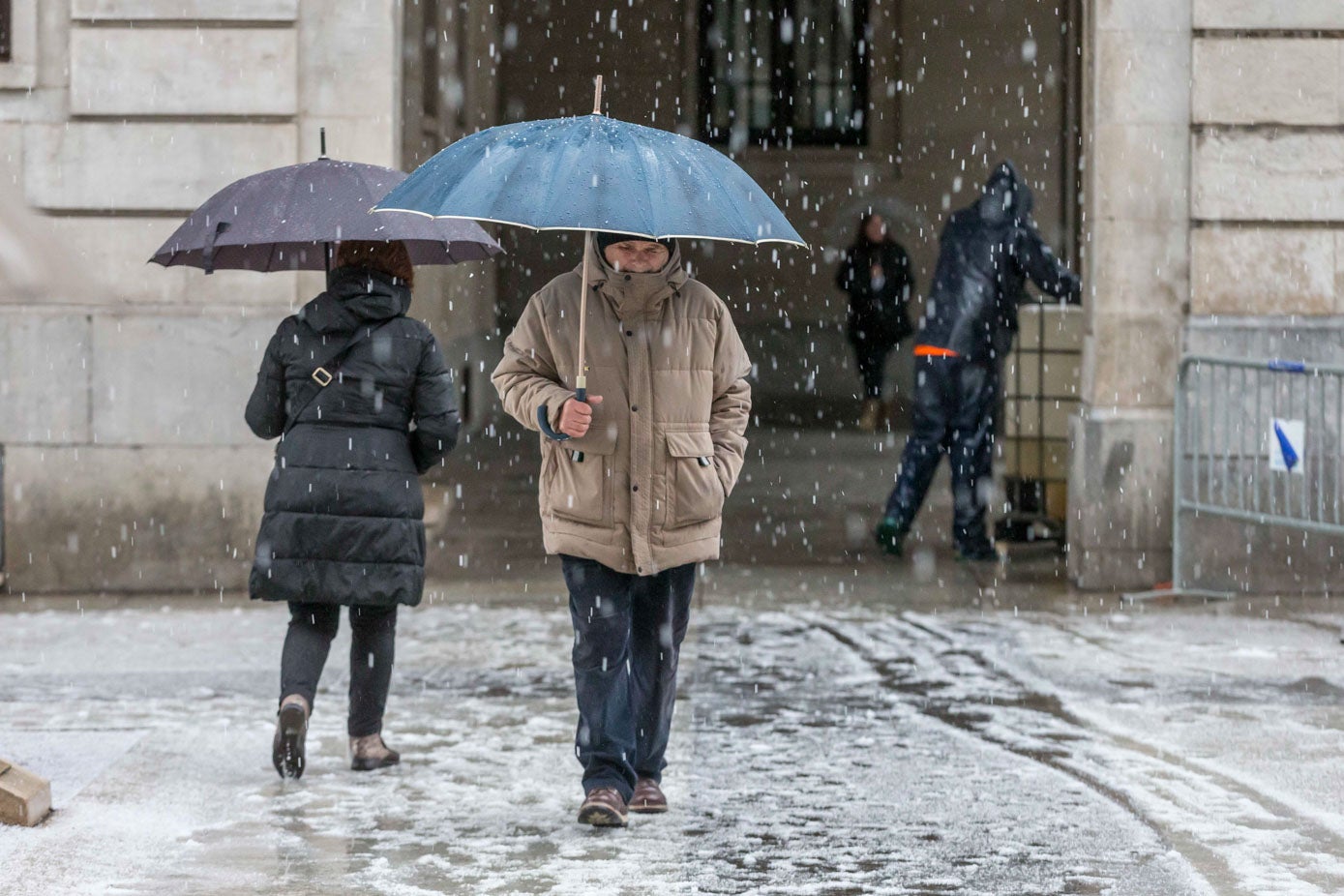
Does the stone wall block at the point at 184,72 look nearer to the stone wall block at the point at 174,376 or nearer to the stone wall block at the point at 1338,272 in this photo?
the stone wall block at the point at 174,376

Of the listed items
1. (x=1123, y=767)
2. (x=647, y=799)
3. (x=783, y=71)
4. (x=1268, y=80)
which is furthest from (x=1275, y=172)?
(x=783, y=71)

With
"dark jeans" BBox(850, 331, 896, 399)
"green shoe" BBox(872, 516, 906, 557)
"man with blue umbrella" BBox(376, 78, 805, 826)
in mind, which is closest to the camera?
Answer: "man with blue umbrella" BBox(376, 78, 805, 826)

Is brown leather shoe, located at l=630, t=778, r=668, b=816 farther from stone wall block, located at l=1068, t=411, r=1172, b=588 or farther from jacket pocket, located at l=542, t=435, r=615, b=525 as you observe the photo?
stone wall block, located at l=1068, t=411, r=1172, b=588

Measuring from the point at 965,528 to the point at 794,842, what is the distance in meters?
5.29

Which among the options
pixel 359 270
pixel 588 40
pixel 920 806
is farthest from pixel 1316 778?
pixel 588 40

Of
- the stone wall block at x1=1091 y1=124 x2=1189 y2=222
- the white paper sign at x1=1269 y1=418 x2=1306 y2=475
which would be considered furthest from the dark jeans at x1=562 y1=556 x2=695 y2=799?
the stone wall block at x1=1091 y1=124 x2=1189 y2=222

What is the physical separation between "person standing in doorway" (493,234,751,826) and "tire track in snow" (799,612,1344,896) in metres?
1.49

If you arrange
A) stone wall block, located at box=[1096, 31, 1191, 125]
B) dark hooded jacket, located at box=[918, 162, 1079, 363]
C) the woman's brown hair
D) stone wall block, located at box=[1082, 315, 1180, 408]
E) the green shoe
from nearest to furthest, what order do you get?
1. the woman's brown hair
2. stone wall block, located at box=[1096, 31, 1191, 125]
3. stone wall block, located at box=[1082, 315, 1180, 408]
4. dark hooded jacket, located at box=[918, 162, 1079, 363]
5. the green shoe

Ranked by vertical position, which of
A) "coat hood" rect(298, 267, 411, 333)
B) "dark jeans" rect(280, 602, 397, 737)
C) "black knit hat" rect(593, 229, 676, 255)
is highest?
"black knit hat" rect(593, 229, 676, 255)

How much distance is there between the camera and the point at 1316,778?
600 centimetres

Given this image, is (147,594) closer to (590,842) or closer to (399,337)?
(399,337)

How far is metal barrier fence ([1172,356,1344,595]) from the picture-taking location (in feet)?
30.1

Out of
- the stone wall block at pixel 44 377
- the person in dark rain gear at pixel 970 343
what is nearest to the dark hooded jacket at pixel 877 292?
the person in dark rain gear at pixel 970 343

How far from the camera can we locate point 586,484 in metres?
5.45
